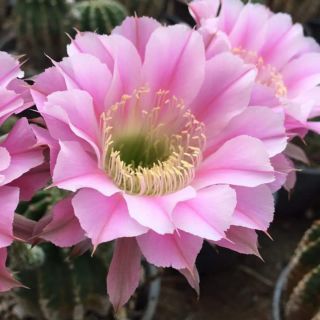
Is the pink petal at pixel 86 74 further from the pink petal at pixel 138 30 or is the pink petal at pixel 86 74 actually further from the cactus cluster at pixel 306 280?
the cactus cluster at pixel 306 280

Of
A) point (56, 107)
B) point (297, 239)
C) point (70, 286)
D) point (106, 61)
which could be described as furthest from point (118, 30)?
point (297, 239)

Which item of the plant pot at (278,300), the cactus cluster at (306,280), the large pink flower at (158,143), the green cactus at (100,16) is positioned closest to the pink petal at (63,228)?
the large pink flower at (158,143)

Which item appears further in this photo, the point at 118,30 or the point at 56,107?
the point at 118,30

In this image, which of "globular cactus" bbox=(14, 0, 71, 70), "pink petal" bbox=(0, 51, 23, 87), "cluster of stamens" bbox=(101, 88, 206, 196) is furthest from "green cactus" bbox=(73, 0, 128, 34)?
"pink petal" bbox=(0, 51, 23, 87)

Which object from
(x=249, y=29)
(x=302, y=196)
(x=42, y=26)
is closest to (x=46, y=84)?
(x=249, y=29)

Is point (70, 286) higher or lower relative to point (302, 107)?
lower

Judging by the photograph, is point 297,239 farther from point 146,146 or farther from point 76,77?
point 76,77

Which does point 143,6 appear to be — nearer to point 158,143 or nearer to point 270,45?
point 270,45
